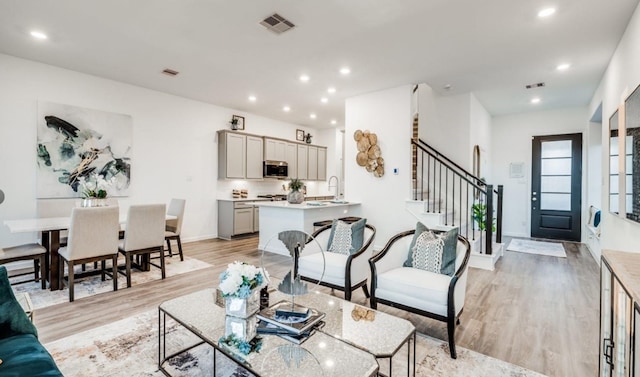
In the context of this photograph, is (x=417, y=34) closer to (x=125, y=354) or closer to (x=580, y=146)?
(x=125, y=354)

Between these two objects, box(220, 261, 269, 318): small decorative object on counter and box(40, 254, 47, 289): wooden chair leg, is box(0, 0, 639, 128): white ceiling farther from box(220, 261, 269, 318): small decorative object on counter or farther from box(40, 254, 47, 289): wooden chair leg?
box(40, 254, 47, 289): wooden chair leg

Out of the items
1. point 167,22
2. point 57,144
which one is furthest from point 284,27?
point 57,144

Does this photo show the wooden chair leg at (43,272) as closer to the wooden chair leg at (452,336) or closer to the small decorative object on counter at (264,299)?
the small decorative object on counter at (264,299)

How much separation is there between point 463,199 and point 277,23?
5.04m

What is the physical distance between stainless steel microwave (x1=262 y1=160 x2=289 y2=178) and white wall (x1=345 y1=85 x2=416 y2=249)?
2320 mm

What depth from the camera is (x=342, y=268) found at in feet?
9.58

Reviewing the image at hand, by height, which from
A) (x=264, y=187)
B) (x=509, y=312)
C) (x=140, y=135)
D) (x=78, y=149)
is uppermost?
(x=140, y=135)

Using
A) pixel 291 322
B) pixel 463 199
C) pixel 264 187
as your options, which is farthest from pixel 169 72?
pixel 463 199

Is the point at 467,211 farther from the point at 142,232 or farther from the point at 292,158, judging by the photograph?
the point at 142,232

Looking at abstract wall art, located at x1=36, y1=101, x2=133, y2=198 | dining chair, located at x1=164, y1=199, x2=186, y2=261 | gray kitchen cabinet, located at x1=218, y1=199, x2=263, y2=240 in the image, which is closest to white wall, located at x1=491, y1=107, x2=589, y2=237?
gray kitchen cabinet, located at x1=218, y1=199, x2=263, y2=240

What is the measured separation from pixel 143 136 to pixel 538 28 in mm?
6197

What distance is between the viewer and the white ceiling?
3039 millimetres

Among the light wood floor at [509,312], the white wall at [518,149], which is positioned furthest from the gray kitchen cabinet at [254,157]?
the white wall at [518,149]

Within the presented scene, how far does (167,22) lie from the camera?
3.32m
